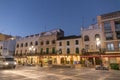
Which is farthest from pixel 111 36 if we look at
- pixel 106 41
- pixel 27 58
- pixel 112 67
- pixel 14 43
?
pixel 14 43

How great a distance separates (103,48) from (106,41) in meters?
2.28

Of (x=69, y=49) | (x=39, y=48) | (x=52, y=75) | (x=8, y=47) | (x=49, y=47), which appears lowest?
(x=52, y=75)

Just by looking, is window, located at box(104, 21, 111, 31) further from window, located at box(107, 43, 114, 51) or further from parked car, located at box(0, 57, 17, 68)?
parked car, located at box(0, 57, 17, 68)

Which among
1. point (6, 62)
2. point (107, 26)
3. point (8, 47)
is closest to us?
point (6, 62)

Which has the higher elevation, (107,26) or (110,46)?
(107,26)

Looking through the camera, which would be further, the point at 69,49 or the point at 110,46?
the point at 69,49

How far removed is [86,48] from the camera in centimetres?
4144

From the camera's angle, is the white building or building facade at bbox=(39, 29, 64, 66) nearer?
building facade at bbox=(39, 29, 64, 66)

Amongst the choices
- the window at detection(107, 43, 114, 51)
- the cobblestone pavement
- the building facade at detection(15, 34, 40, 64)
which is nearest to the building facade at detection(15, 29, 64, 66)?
the building facade at detection(15, 34, 40, 64)

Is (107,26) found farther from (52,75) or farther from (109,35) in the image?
(52,75)

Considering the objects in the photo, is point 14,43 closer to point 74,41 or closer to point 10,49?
point 10,49

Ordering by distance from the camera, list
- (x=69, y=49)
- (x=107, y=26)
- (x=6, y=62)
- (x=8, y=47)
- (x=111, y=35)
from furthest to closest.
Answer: (x=8, y=47)
(x=69, y=49)
(x=107, y=26)
(x=111, y=35)
(x=6, y=62)

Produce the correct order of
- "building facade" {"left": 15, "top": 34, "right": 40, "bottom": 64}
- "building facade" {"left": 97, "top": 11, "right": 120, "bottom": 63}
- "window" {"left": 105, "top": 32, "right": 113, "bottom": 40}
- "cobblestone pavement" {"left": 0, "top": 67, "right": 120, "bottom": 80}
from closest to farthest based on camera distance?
1. "cobblestone pavement" {"left": 0, "top": 67, "right": 120, "bottom": 80}
2. "building facade" {"left": 97, "top": 11, "right": 120, "bottom": 63}
3. "window" {"left": 105, "top": 32, "right": 113, "bottom": 40}
4. "building facade" {"left": 15, "top": 34, "right": 40, "bottom": 64}

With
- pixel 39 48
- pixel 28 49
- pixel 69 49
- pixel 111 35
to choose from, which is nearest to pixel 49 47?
pixel 39 48
